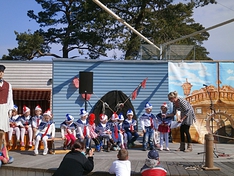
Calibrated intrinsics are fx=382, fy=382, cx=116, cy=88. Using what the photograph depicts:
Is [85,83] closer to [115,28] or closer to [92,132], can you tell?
[92,132]

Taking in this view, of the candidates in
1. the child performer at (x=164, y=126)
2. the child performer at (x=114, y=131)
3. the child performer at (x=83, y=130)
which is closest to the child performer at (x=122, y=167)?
the child performer at (x=83, y=130)

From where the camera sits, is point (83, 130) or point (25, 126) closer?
point (83, 130)

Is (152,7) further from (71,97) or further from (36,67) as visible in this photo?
(71,97)

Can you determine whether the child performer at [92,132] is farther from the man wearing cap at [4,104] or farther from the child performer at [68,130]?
the man wearing cap at [4,104]

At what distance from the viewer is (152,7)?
2377 centimetres

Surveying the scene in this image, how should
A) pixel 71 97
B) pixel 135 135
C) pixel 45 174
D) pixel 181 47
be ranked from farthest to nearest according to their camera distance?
pixel 181 47 → pixel 71 97 → pixel 135 135 → pixel 45 174

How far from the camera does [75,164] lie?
19.0 ft

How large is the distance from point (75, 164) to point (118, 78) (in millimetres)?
8149

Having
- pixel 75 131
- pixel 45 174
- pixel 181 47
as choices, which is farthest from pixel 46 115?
pixel 181 47

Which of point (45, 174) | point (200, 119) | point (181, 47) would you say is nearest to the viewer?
point (45, 174)

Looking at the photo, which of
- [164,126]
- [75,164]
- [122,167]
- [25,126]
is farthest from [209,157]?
[25,126]

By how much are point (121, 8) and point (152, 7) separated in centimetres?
193

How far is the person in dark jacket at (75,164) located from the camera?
572 centimetres

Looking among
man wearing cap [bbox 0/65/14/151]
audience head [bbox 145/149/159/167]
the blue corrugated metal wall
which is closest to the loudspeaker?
the blue corrugated metal wall
